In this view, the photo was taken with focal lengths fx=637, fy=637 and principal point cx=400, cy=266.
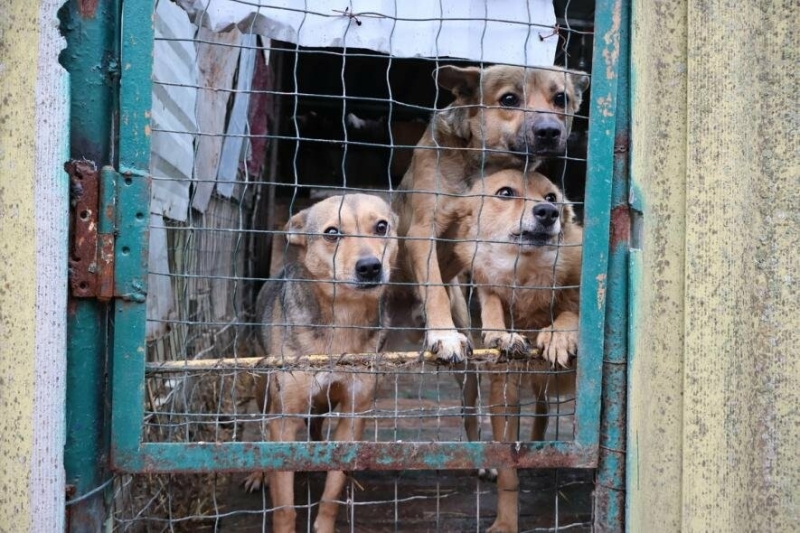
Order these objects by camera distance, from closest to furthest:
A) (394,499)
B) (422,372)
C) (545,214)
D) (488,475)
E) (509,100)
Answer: (422,372), (394,499), (545,214), (509,100), (488,475)

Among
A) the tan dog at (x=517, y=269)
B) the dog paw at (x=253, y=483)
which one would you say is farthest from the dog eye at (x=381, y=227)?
the dog paw at (x=253, y=483)

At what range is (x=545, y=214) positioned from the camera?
3.37 meters

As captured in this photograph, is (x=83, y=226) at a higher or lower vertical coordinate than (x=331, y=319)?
higher

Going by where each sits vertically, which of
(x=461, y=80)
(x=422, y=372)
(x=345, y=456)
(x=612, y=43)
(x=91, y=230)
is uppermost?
(x=461, y=80)

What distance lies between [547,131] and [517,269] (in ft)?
2.67

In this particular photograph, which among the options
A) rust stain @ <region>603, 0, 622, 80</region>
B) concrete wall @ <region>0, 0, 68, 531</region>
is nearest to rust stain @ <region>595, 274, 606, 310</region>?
rust stain @ <region>603, 0, 622, 80</region>

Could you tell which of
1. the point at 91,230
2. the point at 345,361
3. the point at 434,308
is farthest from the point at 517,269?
the point at 91,230

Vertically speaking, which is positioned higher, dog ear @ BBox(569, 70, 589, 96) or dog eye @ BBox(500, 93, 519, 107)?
dog ear @ BBox(569, 70, 589, 96)

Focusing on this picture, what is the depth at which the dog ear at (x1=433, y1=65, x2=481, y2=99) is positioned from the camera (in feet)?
12.2

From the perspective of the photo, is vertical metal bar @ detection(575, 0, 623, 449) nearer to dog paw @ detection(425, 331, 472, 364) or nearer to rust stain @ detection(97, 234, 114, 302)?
dog paw @ detection(425, 331, 472, 364)

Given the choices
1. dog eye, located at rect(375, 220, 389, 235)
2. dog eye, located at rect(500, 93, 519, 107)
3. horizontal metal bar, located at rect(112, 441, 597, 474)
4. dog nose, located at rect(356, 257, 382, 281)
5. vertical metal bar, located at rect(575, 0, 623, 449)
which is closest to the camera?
horizontal metal bar, located at rect(112, 441, 597, 474)

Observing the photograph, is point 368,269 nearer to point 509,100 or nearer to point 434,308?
point 434,308

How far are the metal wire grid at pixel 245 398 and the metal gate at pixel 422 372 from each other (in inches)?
4.8

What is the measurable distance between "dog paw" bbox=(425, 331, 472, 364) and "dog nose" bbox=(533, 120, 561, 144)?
1.18 meters
